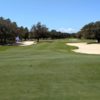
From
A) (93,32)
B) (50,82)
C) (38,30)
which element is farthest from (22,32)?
(50,82)

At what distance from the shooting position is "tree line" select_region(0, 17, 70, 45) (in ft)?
270

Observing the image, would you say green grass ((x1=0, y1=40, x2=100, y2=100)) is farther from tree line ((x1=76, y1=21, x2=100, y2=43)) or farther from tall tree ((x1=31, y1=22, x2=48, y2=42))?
tall tree ((x1=31, y1=22, x2=48, y2=42))

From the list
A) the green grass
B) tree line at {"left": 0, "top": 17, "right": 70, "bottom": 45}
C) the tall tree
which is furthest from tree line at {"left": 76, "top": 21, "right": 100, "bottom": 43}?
the green grass

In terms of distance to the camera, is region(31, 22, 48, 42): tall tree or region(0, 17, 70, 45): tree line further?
region(31, 22, 48, 42): tall tree

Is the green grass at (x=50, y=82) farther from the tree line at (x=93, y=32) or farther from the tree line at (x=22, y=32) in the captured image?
the tree line at (x=93, y=32)

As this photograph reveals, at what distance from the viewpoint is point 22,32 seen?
122250mm

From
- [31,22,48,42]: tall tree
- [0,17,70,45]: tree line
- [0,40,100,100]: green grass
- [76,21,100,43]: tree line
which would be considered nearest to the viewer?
[0,40,100,100]: green grass

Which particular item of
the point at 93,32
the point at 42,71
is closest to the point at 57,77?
the point at 42,71

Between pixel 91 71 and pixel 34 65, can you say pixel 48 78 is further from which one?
pixel 34 65

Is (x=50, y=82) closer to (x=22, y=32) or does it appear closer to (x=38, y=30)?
(x=22, y=32)

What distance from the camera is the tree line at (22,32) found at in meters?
82.3

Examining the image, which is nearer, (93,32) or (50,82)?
(50,82)

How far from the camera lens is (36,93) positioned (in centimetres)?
890

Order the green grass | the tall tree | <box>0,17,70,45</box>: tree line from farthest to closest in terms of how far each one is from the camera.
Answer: the tall tree < <box>0,17,70,45</box>: tree line < the green grass
